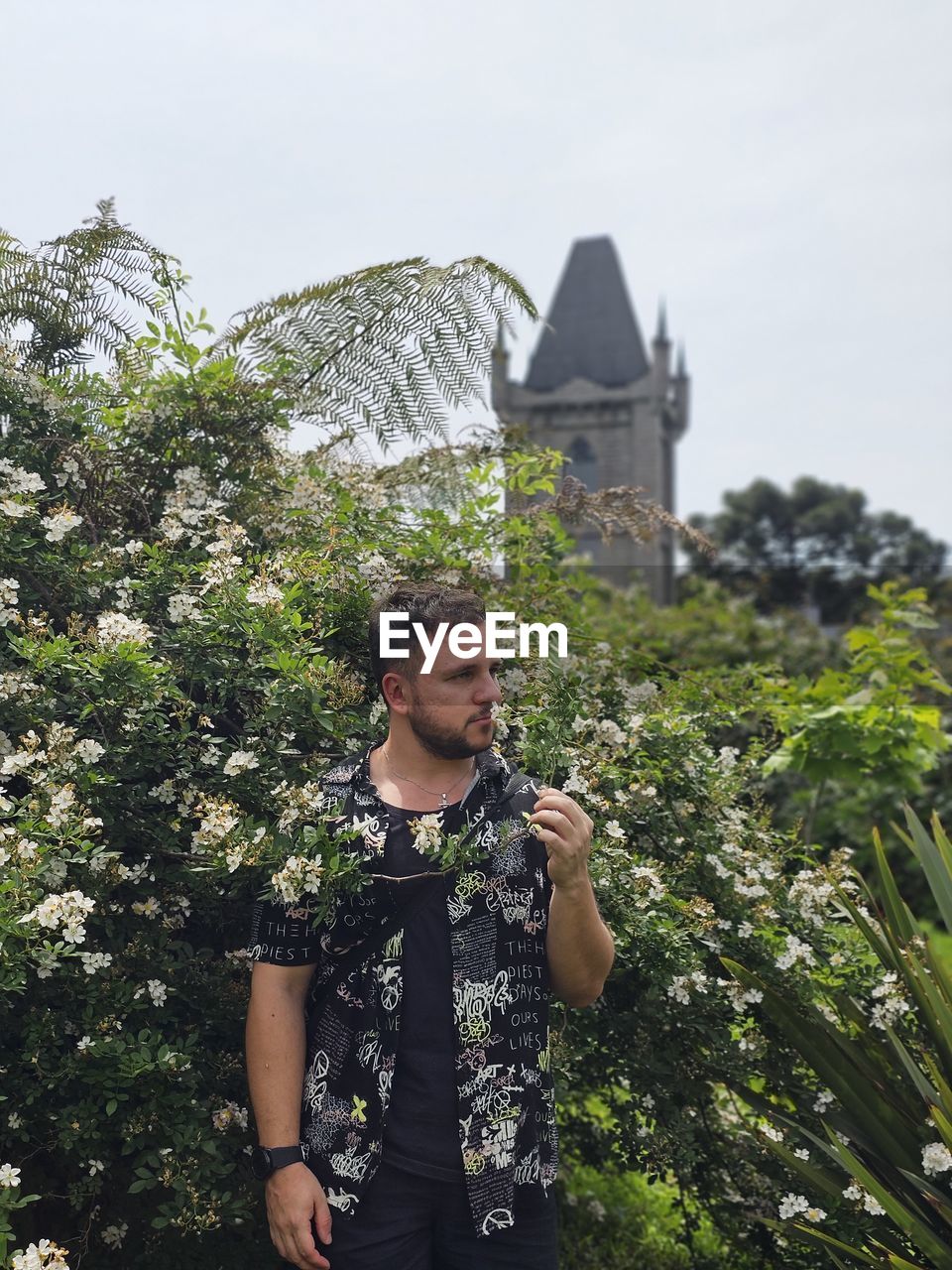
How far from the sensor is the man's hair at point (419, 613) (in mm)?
2445

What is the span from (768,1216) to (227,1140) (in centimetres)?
169

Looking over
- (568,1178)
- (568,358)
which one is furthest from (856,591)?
(568,1178)

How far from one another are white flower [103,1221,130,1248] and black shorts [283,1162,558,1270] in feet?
2.36

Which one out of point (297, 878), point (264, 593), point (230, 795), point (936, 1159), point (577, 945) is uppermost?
point (264, 593)

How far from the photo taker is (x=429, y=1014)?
2.27 meters

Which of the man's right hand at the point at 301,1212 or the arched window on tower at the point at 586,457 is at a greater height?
the arched window on tower at the point at 586,457

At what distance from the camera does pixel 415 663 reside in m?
2.44

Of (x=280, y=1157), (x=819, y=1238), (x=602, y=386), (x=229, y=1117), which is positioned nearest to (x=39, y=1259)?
(x=280, y=1157)

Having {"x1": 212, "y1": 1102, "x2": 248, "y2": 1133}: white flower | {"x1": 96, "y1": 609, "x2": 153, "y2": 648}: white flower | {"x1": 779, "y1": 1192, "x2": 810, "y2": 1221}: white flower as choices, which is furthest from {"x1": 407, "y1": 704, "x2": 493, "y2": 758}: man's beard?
{"x1": 779, "y1": 1192, "x2": 810, "y2": 1221}: white flower

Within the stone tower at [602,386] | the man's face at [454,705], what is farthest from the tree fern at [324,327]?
the stone tower at [602,386]

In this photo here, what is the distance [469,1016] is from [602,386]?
59402 mm

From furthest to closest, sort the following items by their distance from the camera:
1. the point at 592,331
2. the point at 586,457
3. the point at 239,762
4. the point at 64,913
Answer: the point at 592,331, the point at 586,457, the point at 239,762, the point at 64,913

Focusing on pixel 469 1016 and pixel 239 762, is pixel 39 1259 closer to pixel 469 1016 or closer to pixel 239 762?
pixel 469 1016

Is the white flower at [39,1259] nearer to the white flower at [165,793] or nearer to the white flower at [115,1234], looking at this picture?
the white flower at [115,1234]
